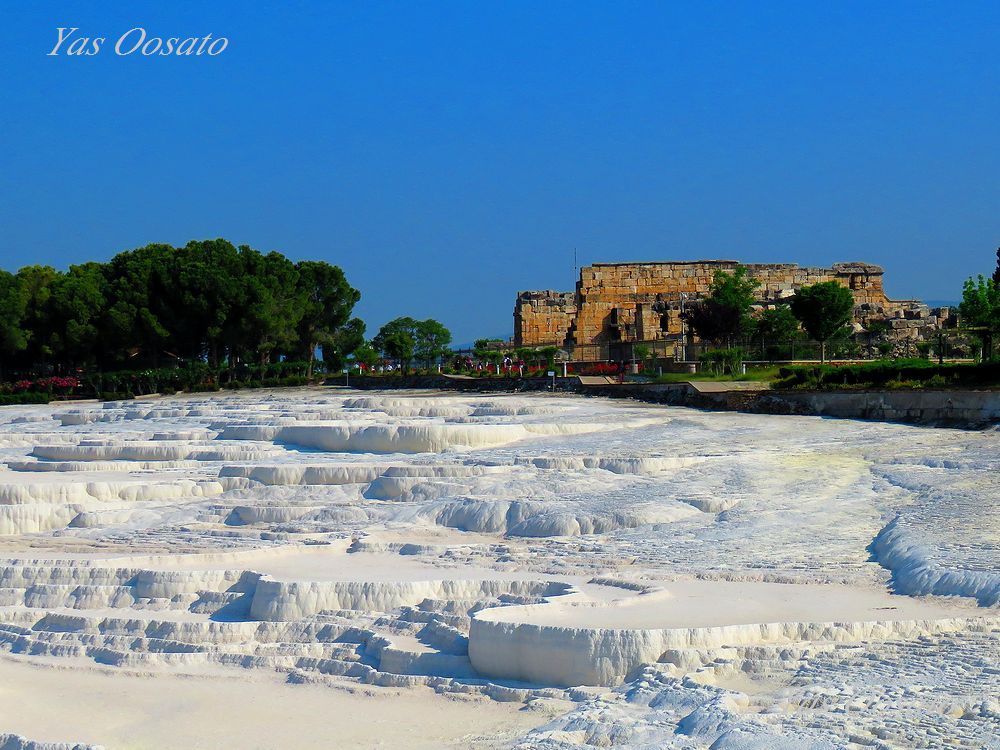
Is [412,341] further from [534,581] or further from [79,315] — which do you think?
[534,581]

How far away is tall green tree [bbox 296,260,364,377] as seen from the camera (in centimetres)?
4244

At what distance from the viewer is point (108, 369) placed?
4138 centimetres

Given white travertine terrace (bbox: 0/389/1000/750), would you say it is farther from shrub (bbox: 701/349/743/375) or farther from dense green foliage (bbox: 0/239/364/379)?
dense green foliage (bbox: 0/239/364/379)

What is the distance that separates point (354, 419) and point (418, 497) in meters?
8.27

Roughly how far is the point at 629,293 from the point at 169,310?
15730mm

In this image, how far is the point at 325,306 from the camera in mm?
43250

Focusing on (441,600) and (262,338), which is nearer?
(441,600)

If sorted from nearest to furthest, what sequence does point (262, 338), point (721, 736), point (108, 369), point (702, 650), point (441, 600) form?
point (721, 736), point (702, 650), point (441, 600), point (262, 338), point (108, 369)

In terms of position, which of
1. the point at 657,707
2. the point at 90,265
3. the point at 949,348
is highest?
the point at 90,265

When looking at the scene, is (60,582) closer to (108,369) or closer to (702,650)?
(702,650)

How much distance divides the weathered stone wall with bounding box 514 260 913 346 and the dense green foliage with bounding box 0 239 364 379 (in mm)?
7342

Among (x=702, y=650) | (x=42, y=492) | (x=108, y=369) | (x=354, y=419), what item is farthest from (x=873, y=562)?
(x=108, y=369)

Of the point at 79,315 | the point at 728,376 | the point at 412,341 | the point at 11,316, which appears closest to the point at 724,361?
the point at 728,376

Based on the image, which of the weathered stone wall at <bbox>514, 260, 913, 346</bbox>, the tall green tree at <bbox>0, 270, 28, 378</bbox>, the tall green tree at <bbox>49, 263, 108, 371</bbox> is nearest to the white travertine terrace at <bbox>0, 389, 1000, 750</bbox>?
the tall green tree at <bbox>49, 263, 108, 371</bbox>
